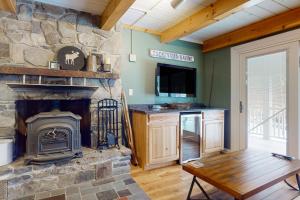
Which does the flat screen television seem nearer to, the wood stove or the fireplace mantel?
the fireplace mantel

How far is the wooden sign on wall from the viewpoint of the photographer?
135 inches

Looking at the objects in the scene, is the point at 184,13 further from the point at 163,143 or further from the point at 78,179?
the point at 78,179

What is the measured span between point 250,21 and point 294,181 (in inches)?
96.7

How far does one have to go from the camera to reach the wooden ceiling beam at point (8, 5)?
192cm

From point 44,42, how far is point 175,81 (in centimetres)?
224

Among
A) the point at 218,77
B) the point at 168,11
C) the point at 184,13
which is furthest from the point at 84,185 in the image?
the point at 218,77

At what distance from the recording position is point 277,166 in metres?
1.86

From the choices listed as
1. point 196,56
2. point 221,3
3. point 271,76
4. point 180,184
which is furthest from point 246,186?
point 196,56

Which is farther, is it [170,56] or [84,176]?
[170,56]

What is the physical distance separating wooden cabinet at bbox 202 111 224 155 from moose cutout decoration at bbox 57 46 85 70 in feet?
7.27

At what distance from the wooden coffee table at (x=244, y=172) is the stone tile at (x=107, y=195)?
0.80 m

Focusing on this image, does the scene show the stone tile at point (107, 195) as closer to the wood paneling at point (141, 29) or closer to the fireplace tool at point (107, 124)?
the fireplace tool at point (107, 124)

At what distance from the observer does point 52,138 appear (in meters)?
2.20

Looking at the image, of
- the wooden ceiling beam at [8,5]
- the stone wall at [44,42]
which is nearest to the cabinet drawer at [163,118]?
the stone wall at [44,42]
